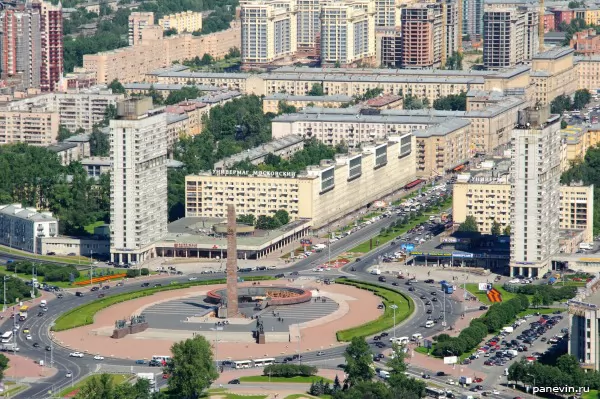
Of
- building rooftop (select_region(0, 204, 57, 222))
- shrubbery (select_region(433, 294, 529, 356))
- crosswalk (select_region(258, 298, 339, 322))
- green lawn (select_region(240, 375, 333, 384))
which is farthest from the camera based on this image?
building rooftop (select_region(0, 204, 57, 222))

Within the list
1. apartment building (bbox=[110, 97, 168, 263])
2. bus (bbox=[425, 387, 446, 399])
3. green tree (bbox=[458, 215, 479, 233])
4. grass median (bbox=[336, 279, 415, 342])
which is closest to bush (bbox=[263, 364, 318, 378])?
bus (bbox=[425, 387, 446, 399])

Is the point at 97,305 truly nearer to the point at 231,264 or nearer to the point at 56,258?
the point at 231,264

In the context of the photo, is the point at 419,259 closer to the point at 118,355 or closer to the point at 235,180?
the point at 235,180

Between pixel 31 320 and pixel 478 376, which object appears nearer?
pixel 478 376

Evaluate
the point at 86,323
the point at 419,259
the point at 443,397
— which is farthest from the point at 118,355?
the point at 419,259

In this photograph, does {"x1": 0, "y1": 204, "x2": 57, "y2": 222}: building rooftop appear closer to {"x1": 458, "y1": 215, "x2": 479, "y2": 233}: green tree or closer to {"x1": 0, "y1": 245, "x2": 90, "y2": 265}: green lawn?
{"x1": 0, "y1": 245, "x2": 90, "y2": 265}: green lawn

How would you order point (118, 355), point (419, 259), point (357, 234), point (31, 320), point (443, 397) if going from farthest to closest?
1. point (357, 234)
2. point (419, 259)
3. point (31, 320)
4. point (118, 355)
5. point (443, 397)
